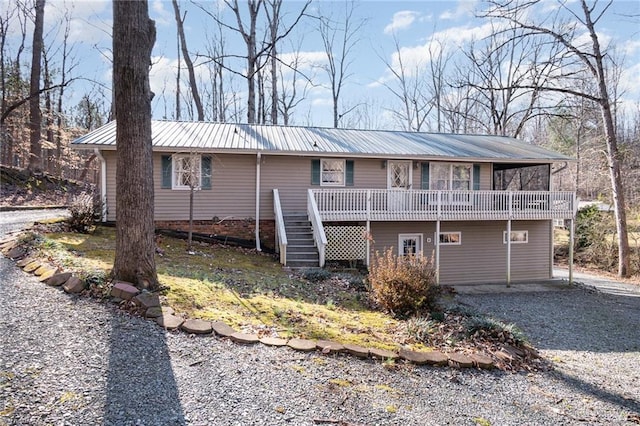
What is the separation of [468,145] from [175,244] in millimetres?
12229

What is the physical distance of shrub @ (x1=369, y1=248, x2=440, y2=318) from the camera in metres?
6.39

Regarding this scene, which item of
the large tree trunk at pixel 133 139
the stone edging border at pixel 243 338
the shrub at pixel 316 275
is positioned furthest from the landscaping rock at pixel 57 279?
the shrub at pixel 316 275

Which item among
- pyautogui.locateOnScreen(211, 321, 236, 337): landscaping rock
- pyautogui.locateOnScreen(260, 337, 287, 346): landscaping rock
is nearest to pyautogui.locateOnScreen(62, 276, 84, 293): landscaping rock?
pyautogui.locateOnScreen(211, 321, 236, 337): landscaping rock

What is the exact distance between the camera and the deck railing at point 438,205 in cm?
A: 1228

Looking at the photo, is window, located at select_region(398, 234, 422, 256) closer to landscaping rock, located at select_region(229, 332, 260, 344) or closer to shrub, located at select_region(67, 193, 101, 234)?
shrub, located at select_region(67, 193, 101, 234)

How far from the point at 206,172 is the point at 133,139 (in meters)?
7.76

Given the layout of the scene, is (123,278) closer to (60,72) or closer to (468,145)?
(468,145)

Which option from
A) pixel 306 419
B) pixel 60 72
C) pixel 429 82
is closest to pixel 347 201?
pixel 306 419

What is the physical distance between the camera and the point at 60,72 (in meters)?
26.3

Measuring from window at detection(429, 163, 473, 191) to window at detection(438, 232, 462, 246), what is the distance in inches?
70.4

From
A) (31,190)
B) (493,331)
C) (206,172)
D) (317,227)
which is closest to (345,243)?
(317,227)

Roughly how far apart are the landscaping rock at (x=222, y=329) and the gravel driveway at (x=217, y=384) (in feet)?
0.65

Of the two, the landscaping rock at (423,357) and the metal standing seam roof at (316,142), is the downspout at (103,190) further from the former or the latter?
the landscaping rock at (423,357)

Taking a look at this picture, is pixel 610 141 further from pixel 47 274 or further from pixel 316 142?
pixel 47 274
